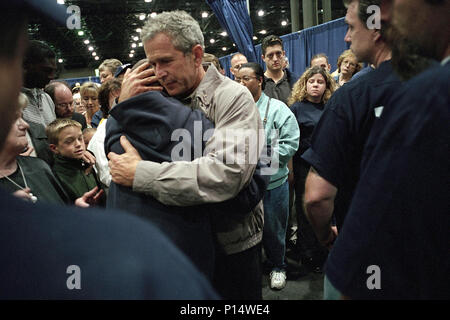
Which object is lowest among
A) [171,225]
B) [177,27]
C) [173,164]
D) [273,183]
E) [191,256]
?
[273,183]

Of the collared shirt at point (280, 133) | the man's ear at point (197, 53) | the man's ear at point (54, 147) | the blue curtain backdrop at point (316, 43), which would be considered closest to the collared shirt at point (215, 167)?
the man's ear at point (197, 53)

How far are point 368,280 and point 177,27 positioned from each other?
0.99m

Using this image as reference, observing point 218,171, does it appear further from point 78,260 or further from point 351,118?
point 78,260

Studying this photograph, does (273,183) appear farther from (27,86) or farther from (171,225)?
(27,86)

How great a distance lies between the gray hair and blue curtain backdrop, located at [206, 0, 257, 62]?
9.38 feet

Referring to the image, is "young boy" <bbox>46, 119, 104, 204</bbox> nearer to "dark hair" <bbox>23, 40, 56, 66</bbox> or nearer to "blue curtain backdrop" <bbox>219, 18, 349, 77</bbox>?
"dark hair" <bbox>23, 40, 56, 66</bbox>

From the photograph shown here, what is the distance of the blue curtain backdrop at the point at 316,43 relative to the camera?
4.82m

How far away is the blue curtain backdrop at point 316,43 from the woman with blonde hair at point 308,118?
2.15 m

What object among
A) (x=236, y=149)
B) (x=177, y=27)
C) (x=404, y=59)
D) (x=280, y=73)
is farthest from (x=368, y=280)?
(x=280, y=73)

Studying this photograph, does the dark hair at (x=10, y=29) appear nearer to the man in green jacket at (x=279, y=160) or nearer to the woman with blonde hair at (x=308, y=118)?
the man in green jacket at (x=279, y=160)

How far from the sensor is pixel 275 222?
2.61 meters

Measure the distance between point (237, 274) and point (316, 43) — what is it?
16.6ft

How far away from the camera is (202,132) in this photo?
3.67ft

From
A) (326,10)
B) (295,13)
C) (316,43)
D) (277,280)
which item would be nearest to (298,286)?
(277,280)
